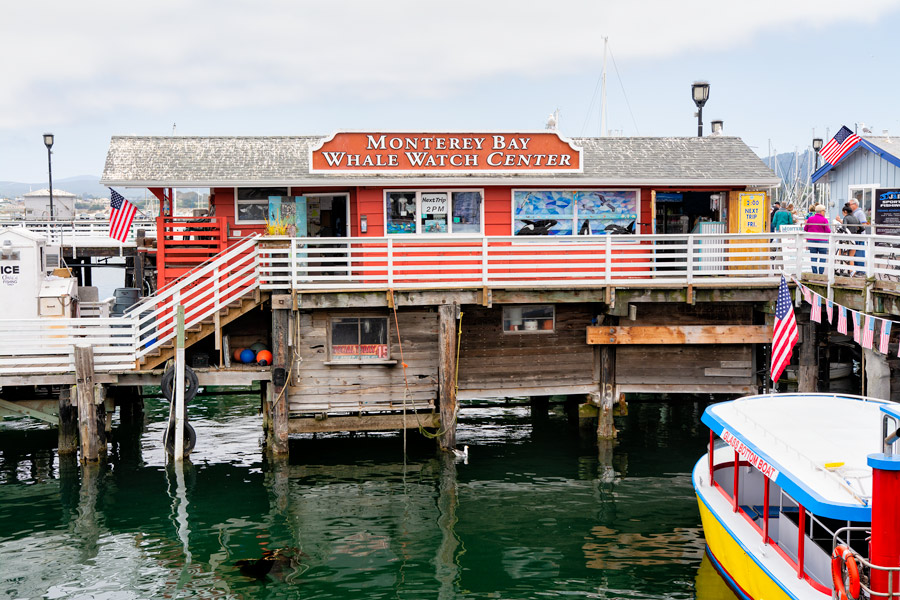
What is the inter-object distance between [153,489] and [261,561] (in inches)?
198

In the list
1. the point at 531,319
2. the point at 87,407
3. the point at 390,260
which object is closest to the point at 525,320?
the point at 531,319

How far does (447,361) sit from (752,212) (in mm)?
8626

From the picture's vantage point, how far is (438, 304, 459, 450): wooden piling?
2077cm

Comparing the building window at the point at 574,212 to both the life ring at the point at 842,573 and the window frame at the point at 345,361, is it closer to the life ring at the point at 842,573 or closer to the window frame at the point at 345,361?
the window frame at the point at 345,361

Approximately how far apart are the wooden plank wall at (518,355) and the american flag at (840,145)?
1278 centimetres

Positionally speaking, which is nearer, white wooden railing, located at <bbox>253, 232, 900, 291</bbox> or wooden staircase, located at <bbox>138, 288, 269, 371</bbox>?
white wooden railing, located at <bbox>253, 232, 900, 291</bbox>

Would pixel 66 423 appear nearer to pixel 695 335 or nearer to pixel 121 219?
pixel 121 219

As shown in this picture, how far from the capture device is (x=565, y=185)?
2277cm

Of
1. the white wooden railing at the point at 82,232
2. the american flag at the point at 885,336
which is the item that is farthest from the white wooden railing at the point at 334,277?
the white wooden railing at the point at 82,232

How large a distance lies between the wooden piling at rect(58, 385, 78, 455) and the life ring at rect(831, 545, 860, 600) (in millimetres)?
16473

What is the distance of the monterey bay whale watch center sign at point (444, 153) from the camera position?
22.3 metres

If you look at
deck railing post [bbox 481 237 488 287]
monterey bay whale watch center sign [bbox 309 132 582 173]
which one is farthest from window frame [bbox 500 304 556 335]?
monterey bay whale watch center sign [bbox 309 132 582 173]

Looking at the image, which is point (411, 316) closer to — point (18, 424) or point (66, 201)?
point (18, 424)

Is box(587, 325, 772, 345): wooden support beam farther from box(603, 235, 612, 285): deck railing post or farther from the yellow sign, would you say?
the yellow sign
